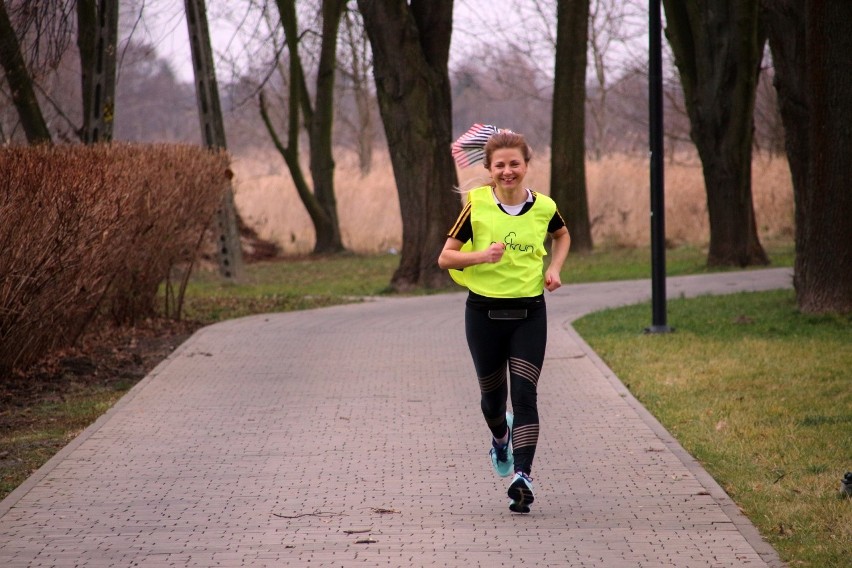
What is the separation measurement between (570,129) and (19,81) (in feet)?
41.5

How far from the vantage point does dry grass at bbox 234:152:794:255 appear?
105 feet

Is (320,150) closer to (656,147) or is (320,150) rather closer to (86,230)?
(656,147)

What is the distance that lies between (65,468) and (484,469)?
2.32 metres

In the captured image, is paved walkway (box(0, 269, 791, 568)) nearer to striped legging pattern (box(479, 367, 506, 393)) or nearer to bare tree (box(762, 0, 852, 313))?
striped legging pattern (box(479, 367, 506, 393))

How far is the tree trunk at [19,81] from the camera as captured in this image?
1714cm

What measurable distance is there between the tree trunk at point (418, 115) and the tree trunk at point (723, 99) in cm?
452

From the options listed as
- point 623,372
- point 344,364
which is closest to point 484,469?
point 623,372

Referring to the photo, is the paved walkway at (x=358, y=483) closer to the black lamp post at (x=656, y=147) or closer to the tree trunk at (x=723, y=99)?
the black lamp post at (x=656, y=147)

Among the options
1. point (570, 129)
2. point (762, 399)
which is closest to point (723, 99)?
point (570, 129)

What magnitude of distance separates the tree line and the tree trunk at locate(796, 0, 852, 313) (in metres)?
0.01

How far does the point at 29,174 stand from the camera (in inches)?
370

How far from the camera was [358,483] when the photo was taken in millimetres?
6875

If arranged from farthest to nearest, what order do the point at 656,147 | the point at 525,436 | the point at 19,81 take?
the point at 19,81 < the point at 656,147 < the point at 525,436

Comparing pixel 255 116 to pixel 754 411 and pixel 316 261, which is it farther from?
pixel 754 411
